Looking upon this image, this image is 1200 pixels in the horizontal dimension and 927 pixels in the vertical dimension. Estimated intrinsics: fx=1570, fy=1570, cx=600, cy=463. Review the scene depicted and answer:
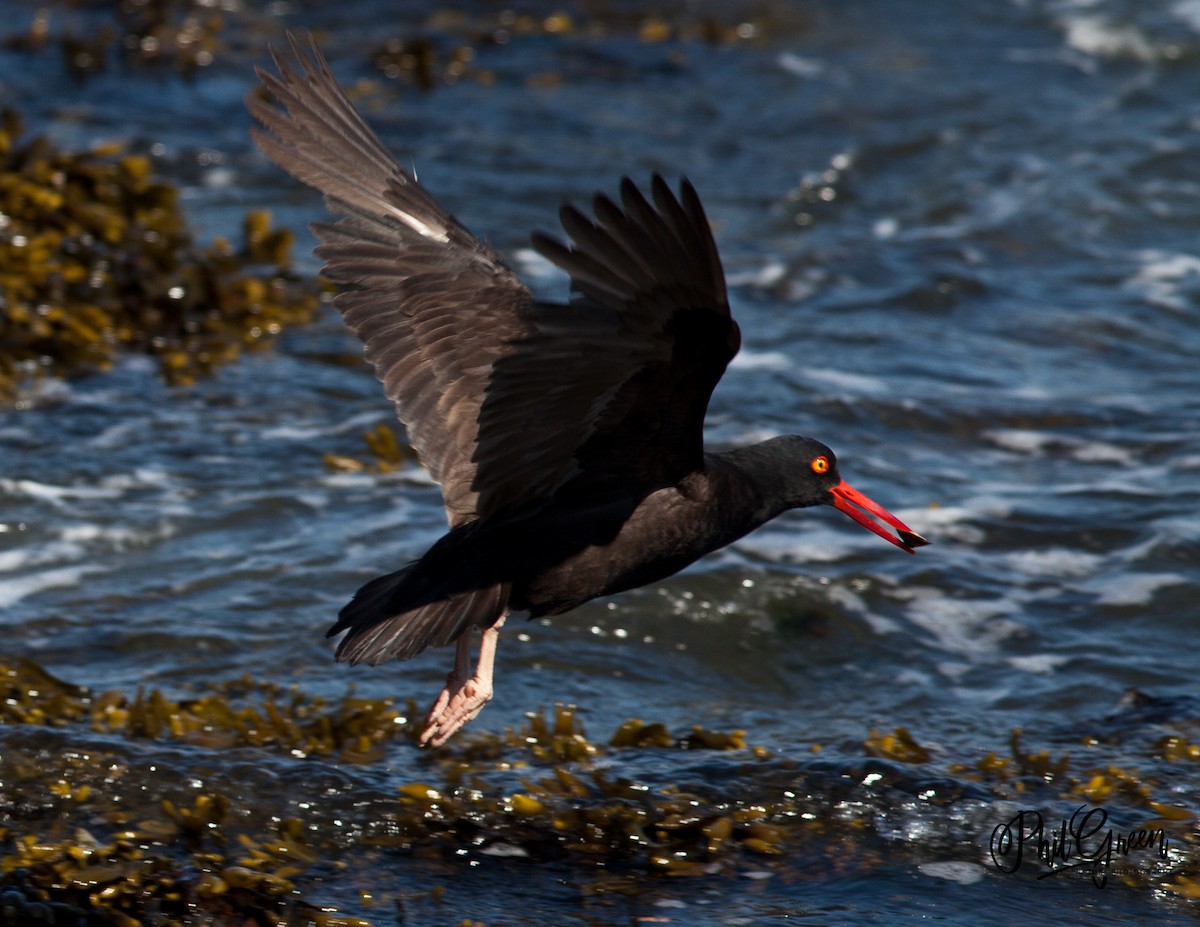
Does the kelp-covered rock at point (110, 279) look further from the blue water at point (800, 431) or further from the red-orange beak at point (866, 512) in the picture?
the red-orange beak at point (866, 512)

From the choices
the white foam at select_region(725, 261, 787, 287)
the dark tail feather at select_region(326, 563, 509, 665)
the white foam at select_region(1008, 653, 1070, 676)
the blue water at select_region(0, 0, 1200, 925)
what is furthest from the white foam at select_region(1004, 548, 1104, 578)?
the white foam at select_region(725, 261, 787, 287)

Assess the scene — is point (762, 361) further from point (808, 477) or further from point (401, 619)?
point (401, 619)

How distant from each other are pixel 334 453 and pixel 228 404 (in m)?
0.62

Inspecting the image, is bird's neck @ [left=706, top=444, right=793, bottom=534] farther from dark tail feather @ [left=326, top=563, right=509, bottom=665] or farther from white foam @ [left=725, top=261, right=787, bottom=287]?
white foam @ [left=725, top=261, right=787, bottom=287]

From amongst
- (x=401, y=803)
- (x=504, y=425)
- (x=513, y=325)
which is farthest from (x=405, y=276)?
(x=401, y=803)

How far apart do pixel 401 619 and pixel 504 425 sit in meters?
0.66

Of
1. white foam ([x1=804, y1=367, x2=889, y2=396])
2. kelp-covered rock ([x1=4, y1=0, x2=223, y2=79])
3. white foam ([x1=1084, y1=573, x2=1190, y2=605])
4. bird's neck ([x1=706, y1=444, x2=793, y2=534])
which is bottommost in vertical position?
white foam ([x1=1084, y1=573, x2=1190, y2=605])

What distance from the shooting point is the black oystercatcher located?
4074mm

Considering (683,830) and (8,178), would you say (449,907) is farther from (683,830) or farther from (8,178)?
(8,178)

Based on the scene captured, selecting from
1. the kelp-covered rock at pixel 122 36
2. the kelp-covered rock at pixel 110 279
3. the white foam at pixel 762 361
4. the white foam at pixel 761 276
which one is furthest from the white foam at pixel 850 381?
the kelp-covered rock at pixel 122 36

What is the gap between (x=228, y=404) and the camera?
757 centimetres

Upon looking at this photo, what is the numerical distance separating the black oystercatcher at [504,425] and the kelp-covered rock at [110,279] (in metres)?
2.97

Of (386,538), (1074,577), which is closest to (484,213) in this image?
(386,538)

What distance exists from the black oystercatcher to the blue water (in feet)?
2.13
